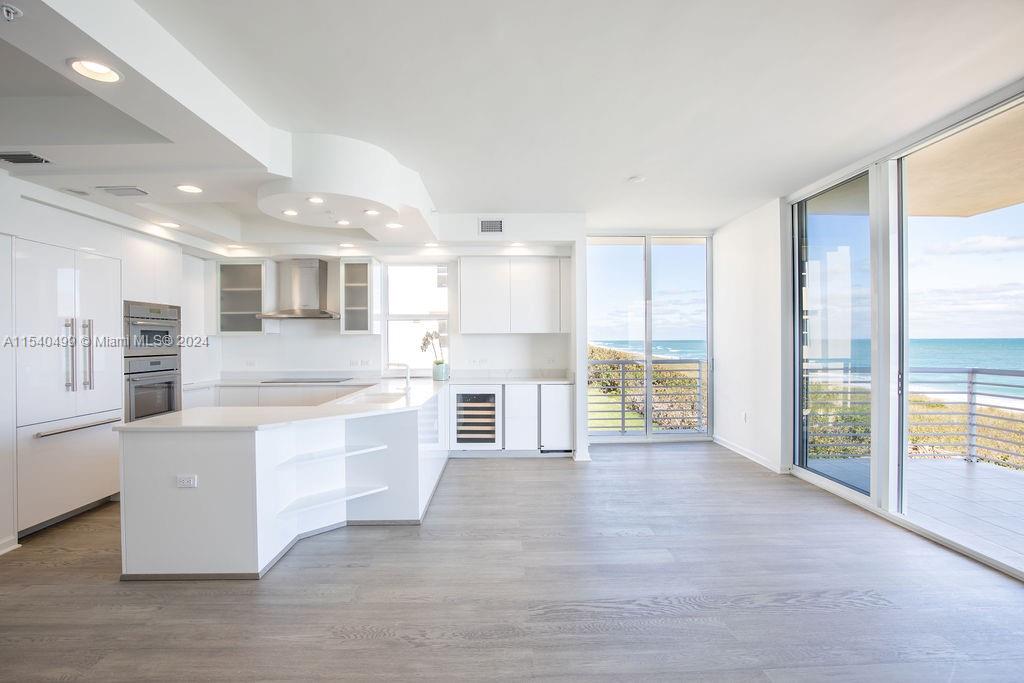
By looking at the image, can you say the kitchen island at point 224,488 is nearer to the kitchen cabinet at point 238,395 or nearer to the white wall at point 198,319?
the kitchen cabinet at point 238,395

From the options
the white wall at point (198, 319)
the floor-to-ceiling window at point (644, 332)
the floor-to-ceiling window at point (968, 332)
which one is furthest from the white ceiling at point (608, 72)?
the white wall at point (198, 319)

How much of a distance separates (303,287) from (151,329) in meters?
1.48

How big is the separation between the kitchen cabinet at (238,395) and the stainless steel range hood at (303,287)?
865 millimetres

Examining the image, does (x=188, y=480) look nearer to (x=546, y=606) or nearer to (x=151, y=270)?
(x=546, y=606)

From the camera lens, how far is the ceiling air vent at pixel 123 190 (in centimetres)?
288

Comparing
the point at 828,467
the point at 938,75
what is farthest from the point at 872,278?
the point at 828,467

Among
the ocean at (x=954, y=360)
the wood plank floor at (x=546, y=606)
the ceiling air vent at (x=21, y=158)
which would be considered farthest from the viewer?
the ocean at (x=954, y=360)

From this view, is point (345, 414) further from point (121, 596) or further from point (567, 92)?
point (567, 92)

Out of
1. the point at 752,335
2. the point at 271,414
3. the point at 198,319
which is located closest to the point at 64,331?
the point at 198,319

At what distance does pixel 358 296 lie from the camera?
A: 5004 millimetres

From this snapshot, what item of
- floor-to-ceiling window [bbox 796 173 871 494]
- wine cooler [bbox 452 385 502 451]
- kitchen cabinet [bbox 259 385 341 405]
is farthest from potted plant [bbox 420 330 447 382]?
floor-to-ceiling window [bbox 796 173 871 494]

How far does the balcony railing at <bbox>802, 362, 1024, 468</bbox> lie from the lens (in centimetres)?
345

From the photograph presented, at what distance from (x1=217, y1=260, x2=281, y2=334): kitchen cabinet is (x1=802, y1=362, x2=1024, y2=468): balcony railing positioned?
230 inches

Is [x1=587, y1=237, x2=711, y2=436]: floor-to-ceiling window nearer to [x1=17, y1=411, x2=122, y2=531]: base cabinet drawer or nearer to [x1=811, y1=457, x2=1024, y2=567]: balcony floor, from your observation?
[x1=811, y1=457, x2=1024, y2=567]: balcony floor
